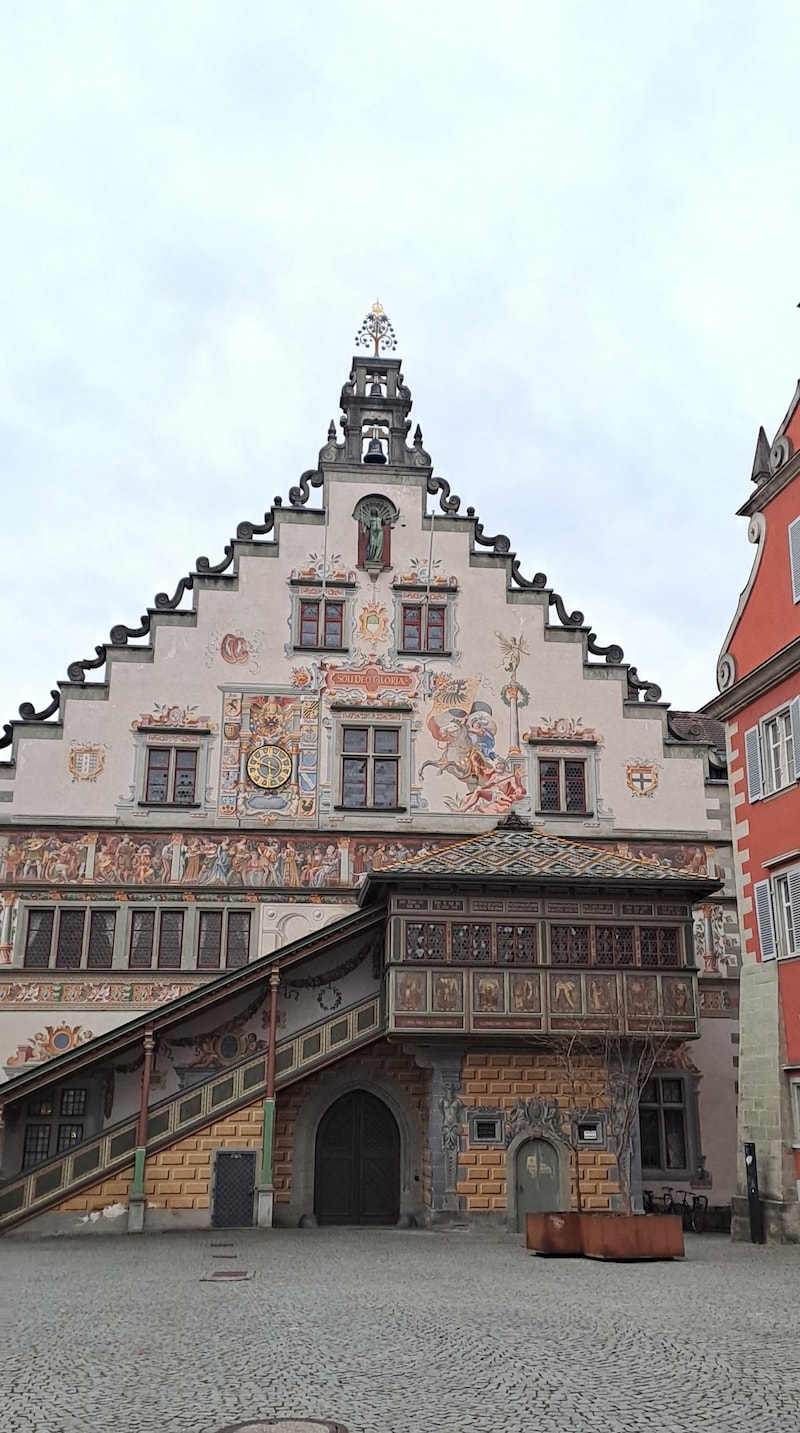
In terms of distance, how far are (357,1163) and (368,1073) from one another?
5.17 feet

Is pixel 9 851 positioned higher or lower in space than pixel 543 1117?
higher

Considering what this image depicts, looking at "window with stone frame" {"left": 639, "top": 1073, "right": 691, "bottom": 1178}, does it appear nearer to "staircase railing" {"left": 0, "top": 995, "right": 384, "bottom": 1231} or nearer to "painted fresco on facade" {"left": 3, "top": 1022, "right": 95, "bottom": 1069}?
"staircase railing" {"left": 0, "top": 995, "right": 384, "bottom": 1231}

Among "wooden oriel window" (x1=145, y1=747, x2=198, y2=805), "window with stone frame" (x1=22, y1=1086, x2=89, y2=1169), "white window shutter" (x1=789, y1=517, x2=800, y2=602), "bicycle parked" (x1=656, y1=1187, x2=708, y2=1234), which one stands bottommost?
"bicycle parked" (x1=656, y1=1187, x2=708, y2=1234)

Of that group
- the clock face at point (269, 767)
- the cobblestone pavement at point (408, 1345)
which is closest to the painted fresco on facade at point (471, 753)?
the clock face at point (269, 767)

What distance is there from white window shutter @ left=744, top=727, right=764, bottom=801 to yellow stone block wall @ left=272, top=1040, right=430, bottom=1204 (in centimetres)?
742

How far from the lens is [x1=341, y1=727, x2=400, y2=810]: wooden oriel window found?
25188mm

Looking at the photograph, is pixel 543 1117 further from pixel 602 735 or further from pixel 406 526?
pixel 406 526

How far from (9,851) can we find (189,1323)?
15.0 meters

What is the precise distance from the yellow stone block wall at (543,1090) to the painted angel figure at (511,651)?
8.35 m

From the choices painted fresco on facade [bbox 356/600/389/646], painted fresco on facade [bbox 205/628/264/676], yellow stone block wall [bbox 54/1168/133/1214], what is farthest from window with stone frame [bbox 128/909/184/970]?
painted fresco on facade [bbox 356/600/389/646]

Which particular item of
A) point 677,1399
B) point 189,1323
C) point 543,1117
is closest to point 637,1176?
point 543,1117

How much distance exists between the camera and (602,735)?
26.2m

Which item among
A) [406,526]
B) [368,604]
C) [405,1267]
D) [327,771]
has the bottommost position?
[405,1267]

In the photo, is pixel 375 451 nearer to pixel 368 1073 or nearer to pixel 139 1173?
pixel 368 1073
